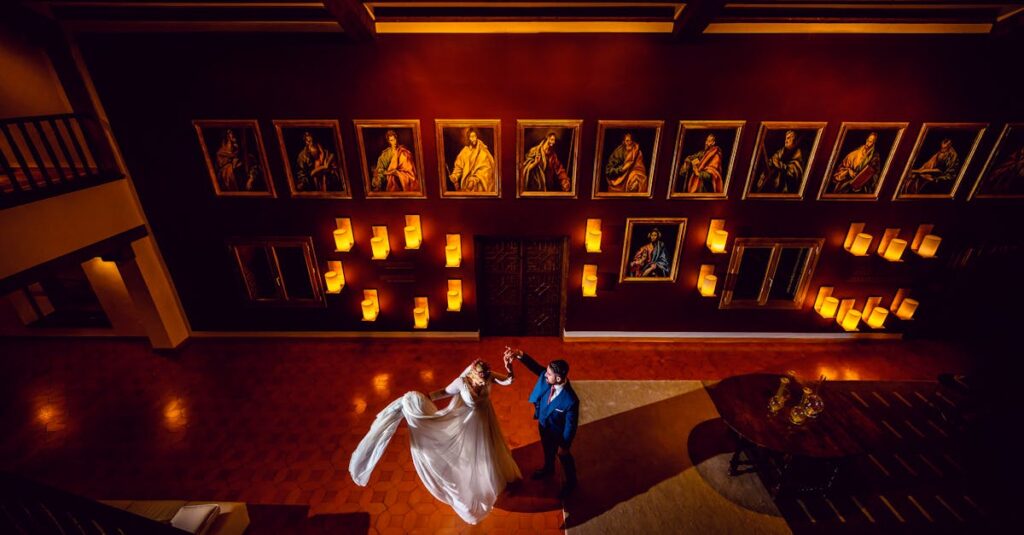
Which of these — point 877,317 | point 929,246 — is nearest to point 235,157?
point 877,317

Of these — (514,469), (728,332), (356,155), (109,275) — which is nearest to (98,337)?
(109,275)

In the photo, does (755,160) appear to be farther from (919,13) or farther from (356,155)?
(356,155)

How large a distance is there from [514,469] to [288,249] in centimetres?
463

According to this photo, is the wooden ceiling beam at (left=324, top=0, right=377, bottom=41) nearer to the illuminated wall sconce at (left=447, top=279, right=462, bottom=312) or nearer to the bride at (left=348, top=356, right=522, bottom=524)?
the illuminated wall sconce at (left=447, top=279, right=462, bottom=312)

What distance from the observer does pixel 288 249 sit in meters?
6.25

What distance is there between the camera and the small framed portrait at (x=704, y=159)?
5.37 m

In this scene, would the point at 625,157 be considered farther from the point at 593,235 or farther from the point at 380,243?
the point at 380,243

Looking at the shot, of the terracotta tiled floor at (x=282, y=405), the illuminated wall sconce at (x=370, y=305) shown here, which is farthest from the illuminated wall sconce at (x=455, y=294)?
the illuminated wall sconce at (x=370, y=305)

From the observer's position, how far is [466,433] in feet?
12.6

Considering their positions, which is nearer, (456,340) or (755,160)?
(755,160)

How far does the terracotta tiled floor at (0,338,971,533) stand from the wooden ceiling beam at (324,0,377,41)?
450 cm

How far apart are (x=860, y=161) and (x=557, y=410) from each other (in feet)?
17.9

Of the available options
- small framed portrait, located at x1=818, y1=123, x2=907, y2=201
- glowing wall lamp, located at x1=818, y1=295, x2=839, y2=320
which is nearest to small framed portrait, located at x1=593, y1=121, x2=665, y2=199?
small framed portrait, located at x1=818, y1=123, x2=907, y2=201

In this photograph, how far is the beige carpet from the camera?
412cm
